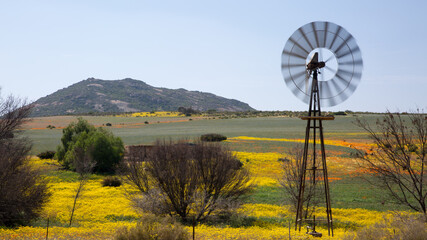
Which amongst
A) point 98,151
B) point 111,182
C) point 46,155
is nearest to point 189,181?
point 111,182

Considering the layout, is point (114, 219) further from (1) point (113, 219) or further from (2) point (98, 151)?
(2) point (98, 151)

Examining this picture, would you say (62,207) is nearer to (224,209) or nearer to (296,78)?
(224,209)

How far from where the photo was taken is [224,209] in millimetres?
26297

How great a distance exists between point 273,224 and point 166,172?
757 cm

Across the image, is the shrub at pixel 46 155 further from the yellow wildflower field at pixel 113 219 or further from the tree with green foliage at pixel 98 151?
the yellow wildflower field at pixel 113 219

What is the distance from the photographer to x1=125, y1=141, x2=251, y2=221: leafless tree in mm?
25750

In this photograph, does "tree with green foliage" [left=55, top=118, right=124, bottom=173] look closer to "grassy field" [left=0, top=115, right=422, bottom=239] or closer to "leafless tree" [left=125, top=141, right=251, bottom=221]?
"grassy field" [left=0, top=115, right=422, bottom=239]

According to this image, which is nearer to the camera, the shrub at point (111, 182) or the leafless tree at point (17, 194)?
the leafless tree at point (17, 194)

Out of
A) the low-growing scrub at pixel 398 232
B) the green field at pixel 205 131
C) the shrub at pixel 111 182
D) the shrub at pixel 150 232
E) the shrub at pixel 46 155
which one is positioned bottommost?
the shrub at pixel 111 182

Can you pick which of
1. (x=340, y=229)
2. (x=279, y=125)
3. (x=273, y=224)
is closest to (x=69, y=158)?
(x=273, y=224)

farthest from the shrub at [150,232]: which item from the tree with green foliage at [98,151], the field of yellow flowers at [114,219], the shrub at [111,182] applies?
the tree with green foliage at [98,151]

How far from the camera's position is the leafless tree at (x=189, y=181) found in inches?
1014

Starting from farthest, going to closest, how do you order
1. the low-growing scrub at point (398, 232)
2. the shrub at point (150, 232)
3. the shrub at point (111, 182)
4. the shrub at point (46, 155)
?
the shrub at point (46, 155) < the shrub at point (111, 182) < the shrub at point (150, 232) < the low-growing scrub at point (398, 232)

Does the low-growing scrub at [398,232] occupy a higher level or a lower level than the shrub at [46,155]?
higher
